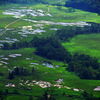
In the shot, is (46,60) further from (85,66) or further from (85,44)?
(85,44)

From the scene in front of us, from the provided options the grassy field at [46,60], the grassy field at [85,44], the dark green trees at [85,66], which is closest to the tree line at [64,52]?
the dark green trees at [85,66]

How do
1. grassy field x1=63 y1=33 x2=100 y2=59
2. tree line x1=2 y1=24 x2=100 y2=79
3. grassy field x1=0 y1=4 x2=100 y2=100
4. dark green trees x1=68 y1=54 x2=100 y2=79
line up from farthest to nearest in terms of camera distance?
grassy field x1=63 y1=33 x2=100 y2=59
tree line x1=2 y1=24 x2=100 y2=79
dark green trees x1=68 y1=54 x2=100 y2=79
grassy field x1=0 y1=4 x2=100 y2=100

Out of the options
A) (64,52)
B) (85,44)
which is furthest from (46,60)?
(85,44)

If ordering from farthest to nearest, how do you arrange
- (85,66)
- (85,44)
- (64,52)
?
1. (85,44)
2. (64,52)
3. (85,66)

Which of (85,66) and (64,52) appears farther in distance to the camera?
(64,52)

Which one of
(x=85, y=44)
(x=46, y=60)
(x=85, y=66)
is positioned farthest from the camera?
(x=85, y=44)

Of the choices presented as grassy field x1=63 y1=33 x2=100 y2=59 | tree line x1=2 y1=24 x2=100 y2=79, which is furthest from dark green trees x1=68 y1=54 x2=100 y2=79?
grassy field x1=63 y1=33 x2=100 y2=59

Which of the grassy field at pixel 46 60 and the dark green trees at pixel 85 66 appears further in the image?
the dark green trees at pixel 85 66

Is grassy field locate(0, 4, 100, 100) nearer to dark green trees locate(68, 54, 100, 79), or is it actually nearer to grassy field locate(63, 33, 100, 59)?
grassy field locate(63, 33, 100, 59)

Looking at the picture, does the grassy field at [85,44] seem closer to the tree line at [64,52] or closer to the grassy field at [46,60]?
the grassy field at [46,60]

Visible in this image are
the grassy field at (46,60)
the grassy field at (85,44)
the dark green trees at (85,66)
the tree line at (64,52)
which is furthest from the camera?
the grassy field at (85,44)

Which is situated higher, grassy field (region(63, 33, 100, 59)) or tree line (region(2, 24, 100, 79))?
tree line (region(2, 24, 100, 79))

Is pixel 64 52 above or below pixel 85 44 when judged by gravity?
above
